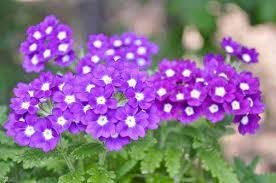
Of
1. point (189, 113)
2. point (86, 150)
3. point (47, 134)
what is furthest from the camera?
point (189, 113)

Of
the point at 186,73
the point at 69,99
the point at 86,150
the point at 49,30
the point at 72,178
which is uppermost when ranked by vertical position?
the point at 49,30

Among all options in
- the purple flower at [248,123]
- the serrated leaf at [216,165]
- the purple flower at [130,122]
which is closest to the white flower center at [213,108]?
the purple flower at [248,123]

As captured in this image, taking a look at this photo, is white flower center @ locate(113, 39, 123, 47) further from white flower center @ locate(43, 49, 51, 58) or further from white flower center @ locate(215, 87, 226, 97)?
white flower center @ locate(215, 87, 226, 97)

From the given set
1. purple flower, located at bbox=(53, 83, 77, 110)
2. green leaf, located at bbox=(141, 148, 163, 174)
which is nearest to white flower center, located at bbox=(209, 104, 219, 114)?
green leaf, located at bbox=(141, 148, 163, 174)

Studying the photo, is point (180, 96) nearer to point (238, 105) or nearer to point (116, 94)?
point (238, 105)

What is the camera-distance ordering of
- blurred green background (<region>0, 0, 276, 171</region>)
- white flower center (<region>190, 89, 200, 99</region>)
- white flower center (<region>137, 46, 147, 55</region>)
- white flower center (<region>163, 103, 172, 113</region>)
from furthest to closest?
blurred green background (<region>0, 0, 276, 171</region>) < white flower center (<region>137, 46, 147, 55</region>) < white flower center (<region>163, 103, 172, 113</region>) < white flower center (<region>190, 89, 200, 99</region>)

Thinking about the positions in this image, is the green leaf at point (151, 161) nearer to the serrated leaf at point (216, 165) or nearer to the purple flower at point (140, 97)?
the serrated leaf at point (216, 165)

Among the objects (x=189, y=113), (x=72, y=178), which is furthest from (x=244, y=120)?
(x=72, y=178)
